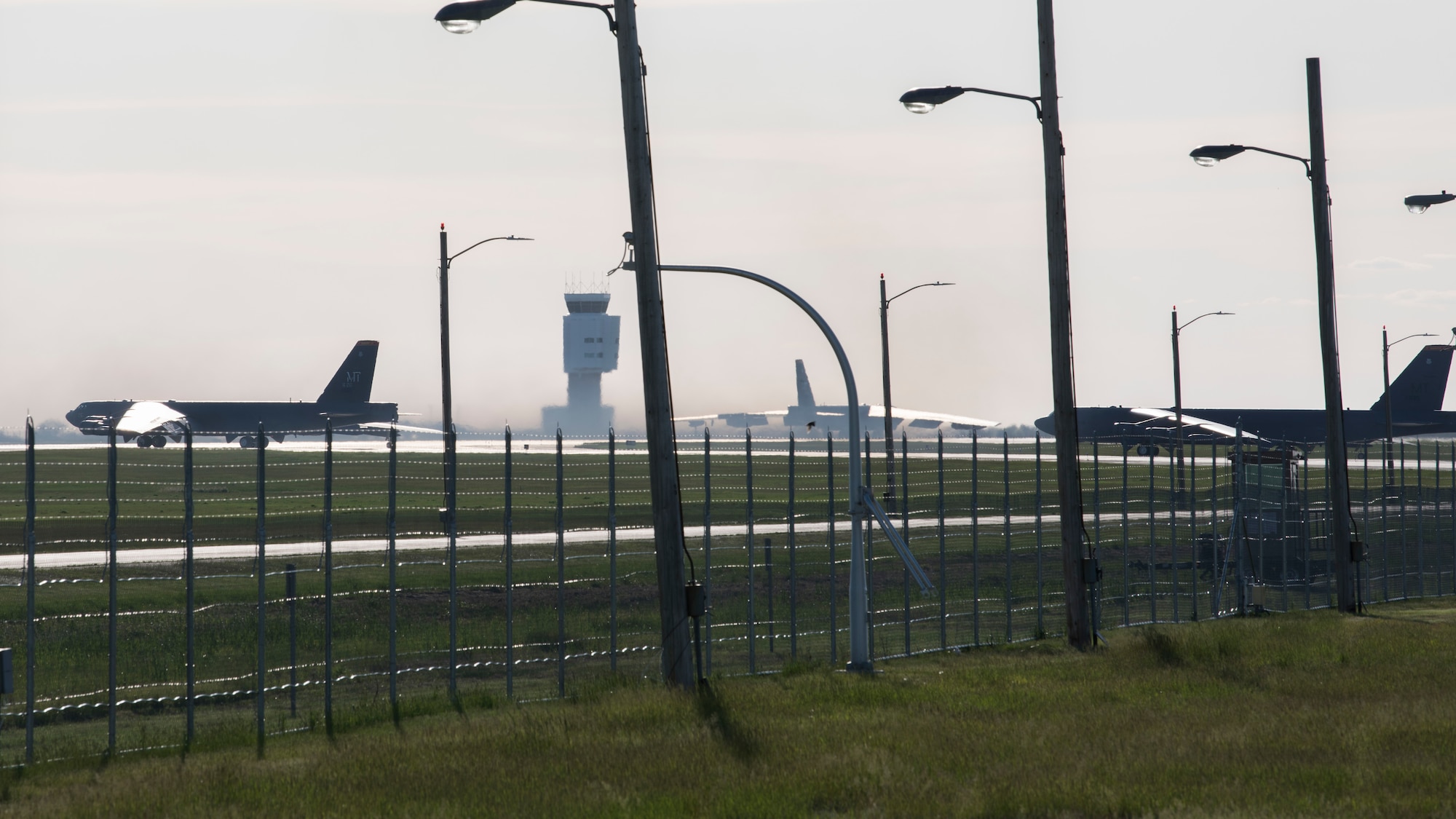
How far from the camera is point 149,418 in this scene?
95.8 metres

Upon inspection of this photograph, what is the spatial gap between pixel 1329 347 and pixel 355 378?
98449 mm

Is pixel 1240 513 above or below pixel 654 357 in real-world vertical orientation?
below

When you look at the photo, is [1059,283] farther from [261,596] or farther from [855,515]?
[261,596]

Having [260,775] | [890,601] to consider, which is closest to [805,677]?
[260,775]

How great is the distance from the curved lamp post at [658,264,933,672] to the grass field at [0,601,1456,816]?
3.83 ft

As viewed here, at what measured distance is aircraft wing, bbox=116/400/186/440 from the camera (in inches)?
3588

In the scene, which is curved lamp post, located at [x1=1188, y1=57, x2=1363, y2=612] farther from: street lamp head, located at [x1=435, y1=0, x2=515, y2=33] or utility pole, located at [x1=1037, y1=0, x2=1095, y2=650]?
street lamp head, located at [x1=435, y1=0, x2=515, y2=33]

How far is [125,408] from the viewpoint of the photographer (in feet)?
351

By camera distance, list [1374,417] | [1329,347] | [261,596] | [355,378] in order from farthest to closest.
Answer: [355,378]
[1374,417]
[1329,347]
[261,596]

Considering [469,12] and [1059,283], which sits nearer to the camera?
[469,12]

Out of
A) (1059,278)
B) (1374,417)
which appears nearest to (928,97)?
(1059,278)

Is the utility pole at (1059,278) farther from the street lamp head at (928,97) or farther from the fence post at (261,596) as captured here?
the fence post at (261,596)

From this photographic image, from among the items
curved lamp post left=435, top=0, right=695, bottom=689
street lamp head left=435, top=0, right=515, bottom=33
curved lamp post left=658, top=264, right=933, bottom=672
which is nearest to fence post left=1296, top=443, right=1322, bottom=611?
curved lamp post left=658, top=264, right=933, bottom=672

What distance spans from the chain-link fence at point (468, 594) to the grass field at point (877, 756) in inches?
64.9
